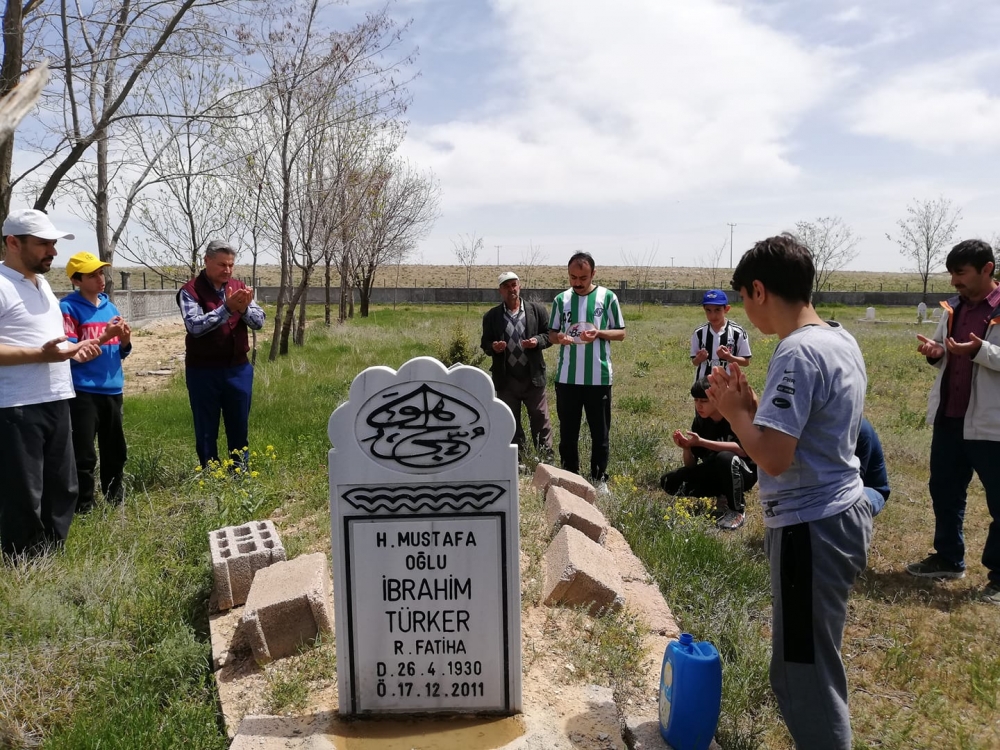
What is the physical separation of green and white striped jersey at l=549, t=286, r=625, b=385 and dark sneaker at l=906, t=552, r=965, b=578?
2.46 metres

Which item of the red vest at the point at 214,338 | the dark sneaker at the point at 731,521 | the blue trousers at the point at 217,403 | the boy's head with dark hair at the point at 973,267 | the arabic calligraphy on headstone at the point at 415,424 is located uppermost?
the boy's head with dark hair at the point at 973,267

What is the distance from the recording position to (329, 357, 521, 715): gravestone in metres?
2.71

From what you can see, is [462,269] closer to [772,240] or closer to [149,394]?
[149,394]

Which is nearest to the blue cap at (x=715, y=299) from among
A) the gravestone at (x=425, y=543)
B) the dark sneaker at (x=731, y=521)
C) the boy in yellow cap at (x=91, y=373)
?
the dark sneaker at (x=731, y=521)

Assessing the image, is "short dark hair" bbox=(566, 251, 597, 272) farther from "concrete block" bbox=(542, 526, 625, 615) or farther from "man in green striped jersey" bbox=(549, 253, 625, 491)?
"concrete block" bbox=(542, 526, 625, 615)

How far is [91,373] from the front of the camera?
5.15 metres

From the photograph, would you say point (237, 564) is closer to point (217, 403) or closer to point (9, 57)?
point (217, 403)

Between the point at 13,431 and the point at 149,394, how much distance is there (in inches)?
286

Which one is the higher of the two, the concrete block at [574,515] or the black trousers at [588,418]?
the black trousers at [588,418]

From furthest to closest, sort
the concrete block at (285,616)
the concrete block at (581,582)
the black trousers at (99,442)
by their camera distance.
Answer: the black trousers at (99,442), the concrete block at (581,582), the concrete block at (285,616)

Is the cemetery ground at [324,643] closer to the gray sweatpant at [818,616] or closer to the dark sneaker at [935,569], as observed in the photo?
the dark sneaker at [935,569]

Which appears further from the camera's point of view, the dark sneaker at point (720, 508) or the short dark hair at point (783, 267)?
the dark sneaker at point (720, 508)

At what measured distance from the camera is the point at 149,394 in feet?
35.0

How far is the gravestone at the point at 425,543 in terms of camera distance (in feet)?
8.89
